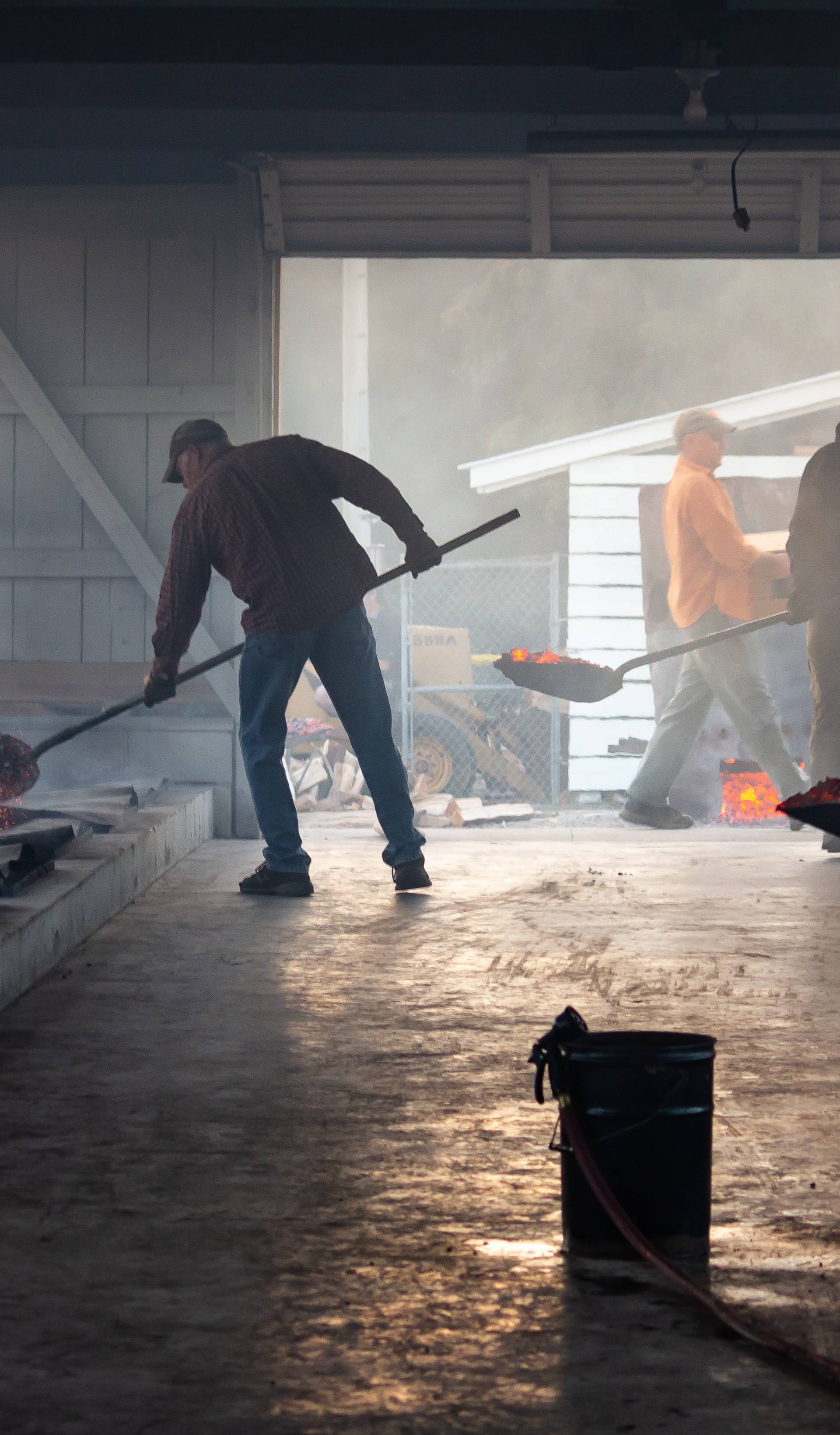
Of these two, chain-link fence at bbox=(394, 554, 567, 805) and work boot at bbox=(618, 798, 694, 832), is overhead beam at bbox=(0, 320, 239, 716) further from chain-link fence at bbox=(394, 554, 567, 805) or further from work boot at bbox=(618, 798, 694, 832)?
chain-link fence at bbox=(394, 554, 567, 805)

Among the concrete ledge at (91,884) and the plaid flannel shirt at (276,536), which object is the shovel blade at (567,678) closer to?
the concrete ledge at (91,884)

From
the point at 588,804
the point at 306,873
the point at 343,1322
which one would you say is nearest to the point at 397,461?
the point at 588,804

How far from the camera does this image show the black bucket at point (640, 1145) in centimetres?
206

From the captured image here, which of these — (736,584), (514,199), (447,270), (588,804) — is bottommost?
(588,804)

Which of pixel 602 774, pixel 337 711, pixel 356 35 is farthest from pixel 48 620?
pixel 602 774

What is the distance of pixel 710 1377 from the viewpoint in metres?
1.67

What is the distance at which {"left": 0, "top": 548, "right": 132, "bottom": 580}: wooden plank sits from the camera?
735 cm

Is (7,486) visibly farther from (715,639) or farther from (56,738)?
(715,639)

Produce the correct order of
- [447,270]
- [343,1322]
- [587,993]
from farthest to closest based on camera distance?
[447,270] → [587,993] → [343,1322]

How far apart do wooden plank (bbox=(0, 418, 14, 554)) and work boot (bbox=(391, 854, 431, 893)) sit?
312 centimetres

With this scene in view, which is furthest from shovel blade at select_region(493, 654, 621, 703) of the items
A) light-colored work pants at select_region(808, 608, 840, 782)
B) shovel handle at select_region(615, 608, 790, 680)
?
light-colored work pants at select_region(808, 608, 840, 782)

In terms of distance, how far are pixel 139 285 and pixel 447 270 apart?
15272mm

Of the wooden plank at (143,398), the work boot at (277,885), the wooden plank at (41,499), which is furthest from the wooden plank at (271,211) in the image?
the work boot at (277,885)

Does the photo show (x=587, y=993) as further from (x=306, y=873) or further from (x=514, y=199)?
(x=514, y=199)
